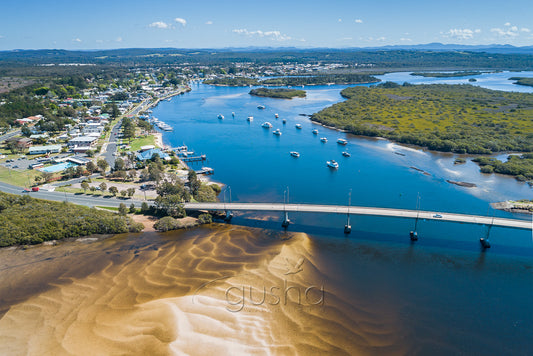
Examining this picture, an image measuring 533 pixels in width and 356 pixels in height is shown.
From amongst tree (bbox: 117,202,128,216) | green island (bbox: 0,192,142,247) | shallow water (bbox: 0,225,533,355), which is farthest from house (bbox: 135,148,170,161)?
shallow water (bbox: 0,225,533,355)

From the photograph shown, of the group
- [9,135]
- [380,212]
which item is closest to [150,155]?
[9,135]

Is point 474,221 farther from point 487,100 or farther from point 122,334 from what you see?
point 487,100

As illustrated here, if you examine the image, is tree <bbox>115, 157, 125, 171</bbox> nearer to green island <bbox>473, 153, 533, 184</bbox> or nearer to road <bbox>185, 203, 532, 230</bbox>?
road <bbox>185, 203, 532, 230</bbox>

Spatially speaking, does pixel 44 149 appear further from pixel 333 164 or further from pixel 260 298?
pixel 260 298

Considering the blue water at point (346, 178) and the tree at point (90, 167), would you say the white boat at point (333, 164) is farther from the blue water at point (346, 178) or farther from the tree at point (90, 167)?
the tree at point (90, 167)

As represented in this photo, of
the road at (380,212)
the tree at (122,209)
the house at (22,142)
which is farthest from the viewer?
the house at (22,142)

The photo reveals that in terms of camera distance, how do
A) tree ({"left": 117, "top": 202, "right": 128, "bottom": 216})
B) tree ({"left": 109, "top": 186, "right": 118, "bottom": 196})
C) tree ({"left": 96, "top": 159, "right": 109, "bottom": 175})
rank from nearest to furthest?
tree ({"left": 117, "top": 202, "right": 128, "bottom": 216}), tree ({"left": 109, "top": 186, "right": 118, "bottom": 196}), tree ({"left": 96, "top": 159, "right": 109, "bottom": 175})

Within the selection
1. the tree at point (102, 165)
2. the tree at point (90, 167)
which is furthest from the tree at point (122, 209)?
the tree at point (90, 167)
